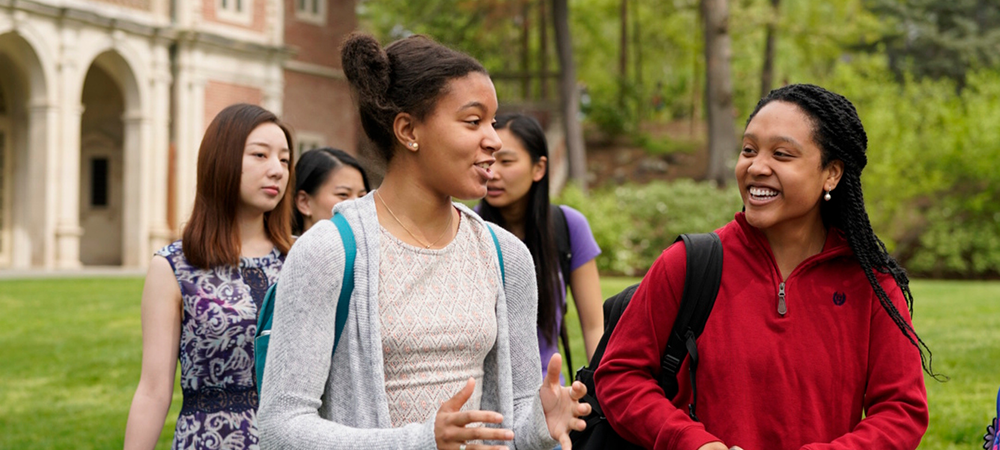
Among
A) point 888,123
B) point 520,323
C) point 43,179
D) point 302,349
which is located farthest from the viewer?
point 888,123

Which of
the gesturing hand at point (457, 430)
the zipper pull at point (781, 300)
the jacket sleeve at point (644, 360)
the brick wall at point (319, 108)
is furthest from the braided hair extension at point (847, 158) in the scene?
the brick wall at point (319, 108)

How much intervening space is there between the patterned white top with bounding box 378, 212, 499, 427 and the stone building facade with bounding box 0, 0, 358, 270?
58.9 feet

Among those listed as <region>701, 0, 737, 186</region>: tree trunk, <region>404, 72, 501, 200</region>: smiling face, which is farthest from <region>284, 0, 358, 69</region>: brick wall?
<region>404, 72, 501, 200</region>: smiling face

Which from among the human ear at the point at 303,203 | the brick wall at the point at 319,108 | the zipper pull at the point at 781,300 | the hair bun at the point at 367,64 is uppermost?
the brick wall at the point at 319,108

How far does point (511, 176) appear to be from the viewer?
4438mm

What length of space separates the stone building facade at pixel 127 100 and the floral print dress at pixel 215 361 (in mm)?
16682

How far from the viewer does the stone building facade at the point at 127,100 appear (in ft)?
70.9

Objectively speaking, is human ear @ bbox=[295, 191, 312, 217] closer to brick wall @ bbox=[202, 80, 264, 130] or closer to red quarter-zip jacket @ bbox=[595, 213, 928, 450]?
red quarter-zip jacket @ bbox=[595, 213, 928, 450]

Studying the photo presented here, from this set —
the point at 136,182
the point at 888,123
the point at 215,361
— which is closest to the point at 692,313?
the point at 215,361

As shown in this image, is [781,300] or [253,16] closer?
[781,300]

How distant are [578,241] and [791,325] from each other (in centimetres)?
196

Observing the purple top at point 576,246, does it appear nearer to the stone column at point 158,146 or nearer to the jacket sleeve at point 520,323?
the jacket sleeve at point 520,323

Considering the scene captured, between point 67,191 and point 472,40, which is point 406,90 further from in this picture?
point 472,40

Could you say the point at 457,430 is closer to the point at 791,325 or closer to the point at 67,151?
the point at 791,325
